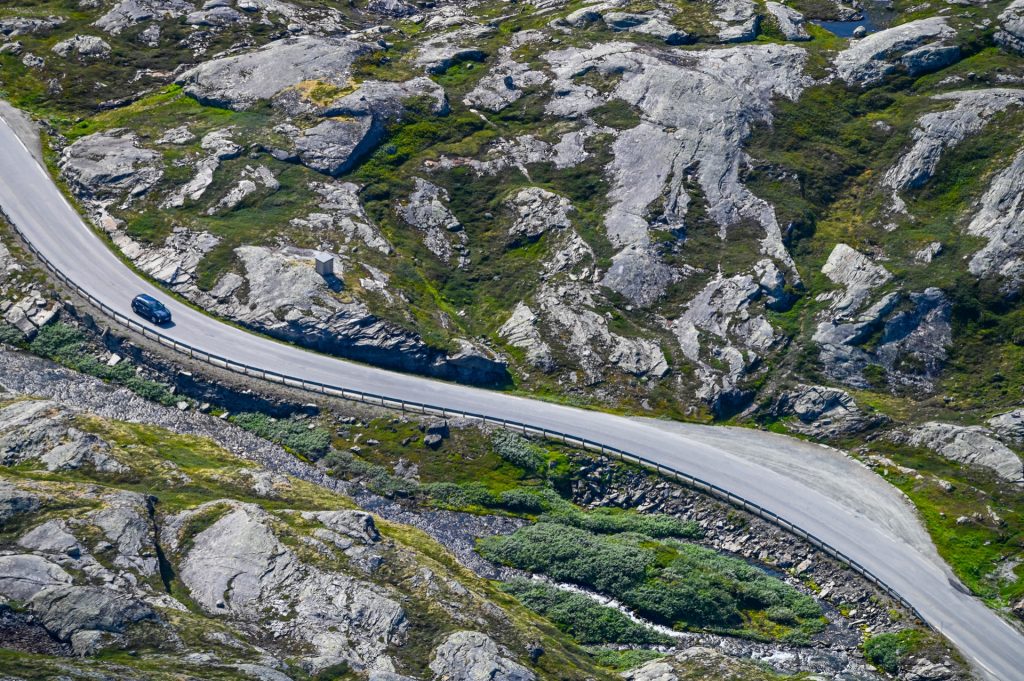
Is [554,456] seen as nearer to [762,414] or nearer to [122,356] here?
[762,414]

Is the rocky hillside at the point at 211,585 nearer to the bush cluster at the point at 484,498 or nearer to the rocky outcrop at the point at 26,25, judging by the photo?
the bush cluster at the point at 484,498

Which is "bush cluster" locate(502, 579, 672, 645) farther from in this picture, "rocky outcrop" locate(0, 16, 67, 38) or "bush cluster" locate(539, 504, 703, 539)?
"rocky outcrop" locate(0, 16, 67, 38)

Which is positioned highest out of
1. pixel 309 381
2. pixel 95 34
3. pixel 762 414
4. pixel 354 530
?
pixel 95 34

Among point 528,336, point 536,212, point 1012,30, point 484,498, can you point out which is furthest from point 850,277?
point 1012,30

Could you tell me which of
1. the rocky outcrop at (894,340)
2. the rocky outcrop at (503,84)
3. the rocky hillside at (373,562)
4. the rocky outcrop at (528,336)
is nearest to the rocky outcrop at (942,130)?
the rocky outcrop at (894,340)

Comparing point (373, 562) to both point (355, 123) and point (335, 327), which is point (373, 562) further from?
point (355, 123)

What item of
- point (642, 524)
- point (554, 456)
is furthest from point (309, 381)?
point (642, 524)
